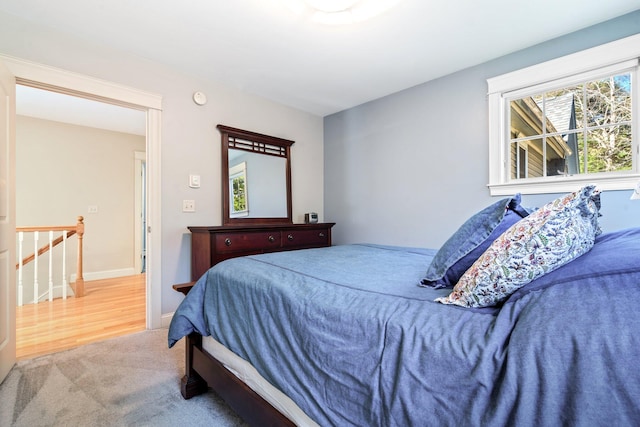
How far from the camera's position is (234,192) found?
10.2 feet

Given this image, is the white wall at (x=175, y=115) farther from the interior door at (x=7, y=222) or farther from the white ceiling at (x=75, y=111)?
the white ceiling at (x=75, y=111)

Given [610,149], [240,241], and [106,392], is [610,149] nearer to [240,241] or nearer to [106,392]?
[240,241]

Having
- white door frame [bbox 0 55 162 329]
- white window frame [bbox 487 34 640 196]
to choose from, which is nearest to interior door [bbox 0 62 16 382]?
white door frame [bbox 0 55 162 329]

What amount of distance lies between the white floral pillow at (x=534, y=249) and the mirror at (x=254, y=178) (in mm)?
2625

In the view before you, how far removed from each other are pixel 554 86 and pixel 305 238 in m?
2.56

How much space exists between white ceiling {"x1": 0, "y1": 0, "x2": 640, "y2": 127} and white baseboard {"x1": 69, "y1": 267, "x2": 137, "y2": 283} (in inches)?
146

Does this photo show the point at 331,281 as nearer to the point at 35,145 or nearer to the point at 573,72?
the point at 573,72

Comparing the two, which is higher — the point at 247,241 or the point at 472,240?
the point at 472,240

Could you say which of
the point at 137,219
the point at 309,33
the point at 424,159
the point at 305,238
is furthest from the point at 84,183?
the point at 424,159

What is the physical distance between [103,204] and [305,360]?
513 cm

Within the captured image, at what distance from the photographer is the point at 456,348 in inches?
26.4

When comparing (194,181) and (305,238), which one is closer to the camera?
(194,181)

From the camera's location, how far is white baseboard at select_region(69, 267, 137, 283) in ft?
14.8

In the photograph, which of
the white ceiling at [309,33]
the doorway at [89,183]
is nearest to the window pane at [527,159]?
the white ceiling at [309,33]
